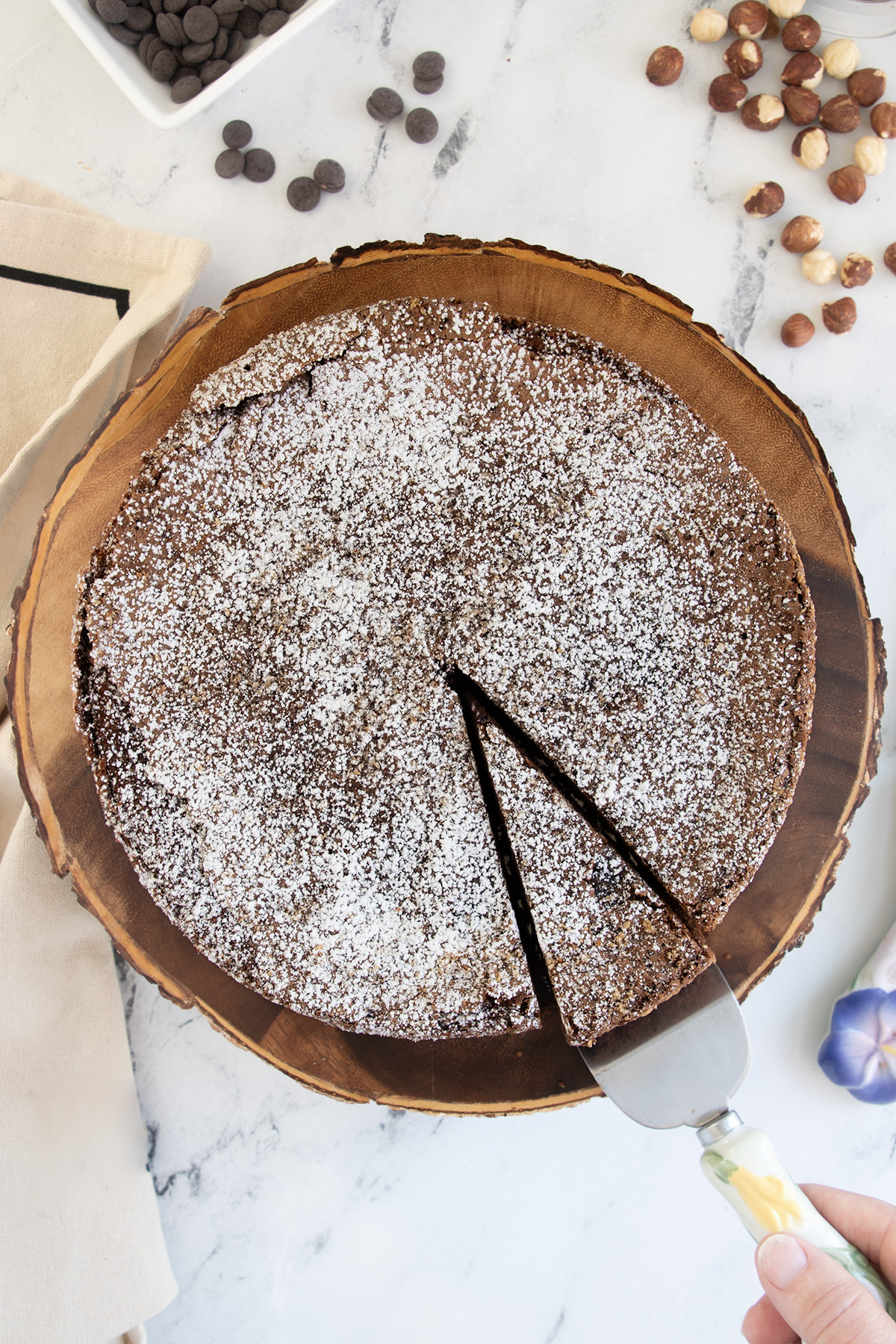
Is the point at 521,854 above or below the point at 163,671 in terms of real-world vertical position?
below

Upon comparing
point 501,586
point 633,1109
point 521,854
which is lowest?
point 633,1109

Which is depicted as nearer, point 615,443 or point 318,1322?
point 615,443

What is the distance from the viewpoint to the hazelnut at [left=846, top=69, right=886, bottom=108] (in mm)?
1974

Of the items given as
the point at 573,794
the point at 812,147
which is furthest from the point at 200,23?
the point at 573,794

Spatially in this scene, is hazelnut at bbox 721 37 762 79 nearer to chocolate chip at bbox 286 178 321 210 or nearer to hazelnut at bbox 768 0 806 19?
hazelnut at bbox 768 0 806 19

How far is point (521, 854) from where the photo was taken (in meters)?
1.66

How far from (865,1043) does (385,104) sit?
237 cm

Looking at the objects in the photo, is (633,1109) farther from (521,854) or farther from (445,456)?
(445,456)

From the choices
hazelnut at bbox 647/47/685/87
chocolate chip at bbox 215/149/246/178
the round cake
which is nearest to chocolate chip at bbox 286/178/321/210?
chocolate chip at bbox 215/149/246/178

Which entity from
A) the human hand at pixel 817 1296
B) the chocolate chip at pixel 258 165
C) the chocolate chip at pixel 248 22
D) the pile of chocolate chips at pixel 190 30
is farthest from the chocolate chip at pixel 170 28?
the human hand at pixel 817 1296

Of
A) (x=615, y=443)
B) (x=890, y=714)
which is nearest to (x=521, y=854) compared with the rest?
(x=615, y=443)

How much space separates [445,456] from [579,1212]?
1.77 m

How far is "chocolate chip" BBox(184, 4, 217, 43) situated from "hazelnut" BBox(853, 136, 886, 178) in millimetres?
1438

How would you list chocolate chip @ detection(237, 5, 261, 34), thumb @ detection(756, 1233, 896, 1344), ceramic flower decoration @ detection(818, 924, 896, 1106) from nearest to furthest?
thumb @ detection(756, 1233, 896, 1344) < chocolate chip @ detection(237, 5, 261, 34) < ceramic flower decoration @ detection(818, 924, 896, 1106)
